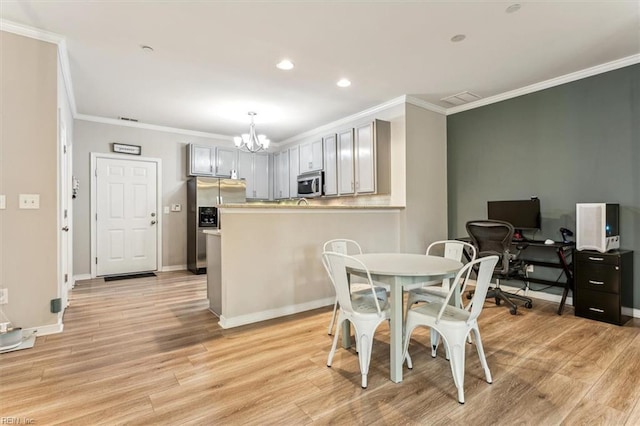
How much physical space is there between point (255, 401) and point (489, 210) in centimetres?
381

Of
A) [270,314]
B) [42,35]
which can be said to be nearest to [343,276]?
[270,314]

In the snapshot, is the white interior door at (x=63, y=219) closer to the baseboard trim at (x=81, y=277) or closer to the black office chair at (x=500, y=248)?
the baseboard trim at (x=81, y=277)

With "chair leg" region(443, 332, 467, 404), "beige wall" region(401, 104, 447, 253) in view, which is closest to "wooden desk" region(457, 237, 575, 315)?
"beige wall" region(401, 104, 447, 253)

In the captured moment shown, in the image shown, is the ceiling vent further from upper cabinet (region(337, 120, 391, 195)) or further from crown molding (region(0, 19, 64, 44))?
crown molding (region(0, 19, 64, 44))

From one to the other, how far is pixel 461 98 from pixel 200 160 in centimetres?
462

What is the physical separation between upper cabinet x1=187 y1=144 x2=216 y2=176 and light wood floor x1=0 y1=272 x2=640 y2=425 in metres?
3.39

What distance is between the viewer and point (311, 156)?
585cm

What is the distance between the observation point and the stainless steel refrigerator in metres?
5.79

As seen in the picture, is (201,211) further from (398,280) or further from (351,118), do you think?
(398,280)

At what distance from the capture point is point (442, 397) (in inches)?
76.1

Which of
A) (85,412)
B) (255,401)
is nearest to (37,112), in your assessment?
(85,412)

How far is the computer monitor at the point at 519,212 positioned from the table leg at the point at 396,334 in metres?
2.78

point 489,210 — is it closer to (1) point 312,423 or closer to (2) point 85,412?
(1) point 312,423

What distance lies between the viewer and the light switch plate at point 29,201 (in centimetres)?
272
